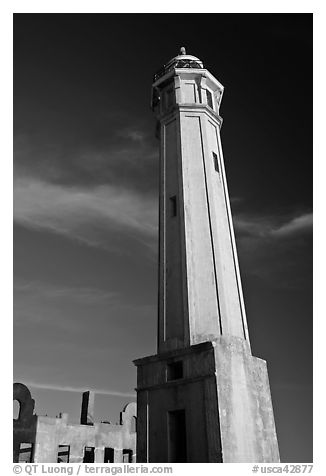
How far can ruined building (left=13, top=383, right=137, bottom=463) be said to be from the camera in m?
23.1

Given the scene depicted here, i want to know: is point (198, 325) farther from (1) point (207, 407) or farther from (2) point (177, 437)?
(2) point (177, 437)

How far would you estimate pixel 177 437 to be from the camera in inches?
566

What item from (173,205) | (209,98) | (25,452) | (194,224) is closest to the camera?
(194,224)

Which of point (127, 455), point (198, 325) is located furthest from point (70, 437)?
point (198, 325)

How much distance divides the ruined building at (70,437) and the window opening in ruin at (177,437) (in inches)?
466

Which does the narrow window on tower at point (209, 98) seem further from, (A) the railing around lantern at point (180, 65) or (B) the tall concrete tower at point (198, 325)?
(A) the railing around lantern at point (180, 65)

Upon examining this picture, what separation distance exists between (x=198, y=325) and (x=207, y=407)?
120 inches

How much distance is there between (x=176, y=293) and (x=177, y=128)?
27.1 feet

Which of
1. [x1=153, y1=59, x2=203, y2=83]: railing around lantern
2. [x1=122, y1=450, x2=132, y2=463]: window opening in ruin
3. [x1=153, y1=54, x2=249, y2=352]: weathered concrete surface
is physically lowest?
[x1=122, y1=450, x2=132, y2=463]: window opening in ruin

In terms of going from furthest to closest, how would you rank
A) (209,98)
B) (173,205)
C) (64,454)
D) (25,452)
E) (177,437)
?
(64,454) → (25,452) → (209,98) → (173,205) → (177,437)

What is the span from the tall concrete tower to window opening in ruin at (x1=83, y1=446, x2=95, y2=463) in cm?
1210

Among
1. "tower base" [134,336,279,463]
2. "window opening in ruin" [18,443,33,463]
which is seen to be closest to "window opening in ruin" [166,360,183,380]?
"tower base" [134,336,279,463]

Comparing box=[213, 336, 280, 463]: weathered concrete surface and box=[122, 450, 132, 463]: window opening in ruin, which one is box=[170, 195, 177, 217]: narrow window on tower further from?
box=[122, 450, 132, 463]: window opening in ruin

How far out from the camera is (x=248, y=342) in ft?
53.0
